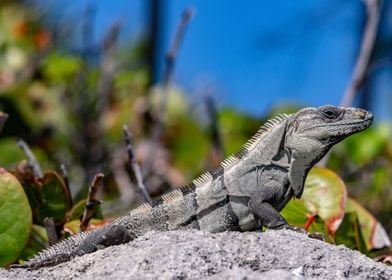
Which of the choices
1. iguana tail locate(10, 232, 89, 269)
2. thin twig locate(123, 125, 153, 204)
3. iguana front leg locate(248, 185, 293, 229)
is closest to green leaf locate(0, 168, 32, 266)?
iguana tail locate(10, 232, 89, 269)

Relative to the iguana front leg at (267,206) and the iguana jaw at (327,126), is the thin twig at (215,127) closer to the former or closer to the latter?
the iguana jaw at (327,126)

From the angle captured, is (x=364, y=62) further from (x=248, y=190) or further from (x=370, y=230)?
(x=248, y=190)

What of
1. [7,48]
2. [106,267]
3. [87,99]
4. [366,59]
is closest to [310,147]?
[106,267]

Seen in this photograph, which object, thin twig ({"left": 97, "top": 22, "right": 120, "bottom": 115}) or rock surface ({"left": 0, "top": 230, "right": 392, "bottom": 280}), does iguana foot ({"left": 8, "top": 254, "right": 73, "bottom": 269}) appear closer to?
rock surface ({"left": 0, "top": 230, "right": 392, "bottom": 280})

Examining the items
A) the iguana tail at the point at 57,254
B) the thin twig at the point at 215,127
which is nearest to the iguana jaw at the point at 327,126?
the iguana tail at the point at 57,254

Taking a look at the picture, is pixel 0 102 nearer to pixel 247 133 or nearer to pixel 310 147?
pixel 247 133

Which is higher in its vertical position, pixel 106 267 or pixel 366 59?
pixel 366 59
